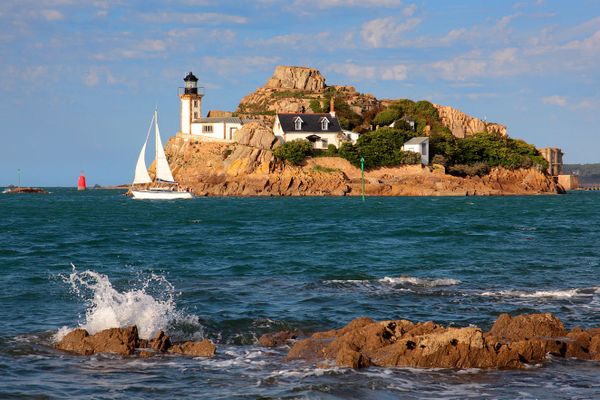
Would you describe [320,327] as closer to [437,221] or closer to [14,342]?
[14,342]

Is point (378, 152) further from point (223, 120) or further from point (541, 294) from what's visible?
point (541, 294)

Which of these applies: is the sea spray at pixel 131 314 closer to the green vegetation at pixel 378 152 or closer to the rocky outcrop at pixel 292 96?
the green vegetation at pixel 378 152

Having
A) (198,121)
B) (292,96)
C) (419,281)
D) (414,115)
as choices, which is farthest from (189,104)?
(419,281)

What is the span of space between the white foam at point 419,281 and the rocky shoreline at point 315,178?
262ft

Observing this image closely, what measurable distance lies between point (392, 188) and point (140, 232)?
6421 cm

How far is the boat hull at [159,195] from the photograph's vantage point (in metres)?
104

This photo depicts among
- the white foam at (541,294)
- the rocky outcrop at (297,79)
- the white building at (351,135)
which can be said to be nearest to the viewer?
the white foam at (541,294)

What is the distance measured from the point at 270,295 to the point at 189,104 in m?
106

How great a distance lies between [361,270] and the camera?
92.7 ft

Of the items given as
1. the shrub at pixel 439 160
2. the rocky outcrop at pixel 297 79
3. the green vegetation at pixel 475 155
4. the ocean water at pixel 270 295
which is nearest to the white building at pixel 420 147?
the shrub at pixel 439 160

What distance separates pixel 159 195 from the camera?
105 m

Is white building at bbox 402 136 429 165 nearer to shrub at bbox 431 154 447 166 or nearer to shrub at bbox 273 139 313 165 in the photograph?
shrub at bbox 431 154 447 166

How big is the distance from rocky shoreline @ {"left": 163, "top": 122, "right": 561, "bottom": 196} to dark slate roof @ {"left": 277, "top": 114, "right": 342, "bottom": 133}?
2701mm

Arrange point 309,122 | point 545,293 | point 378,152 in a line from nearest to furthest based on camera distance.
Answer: point 545,293 → point 378,152 → point 309,122
